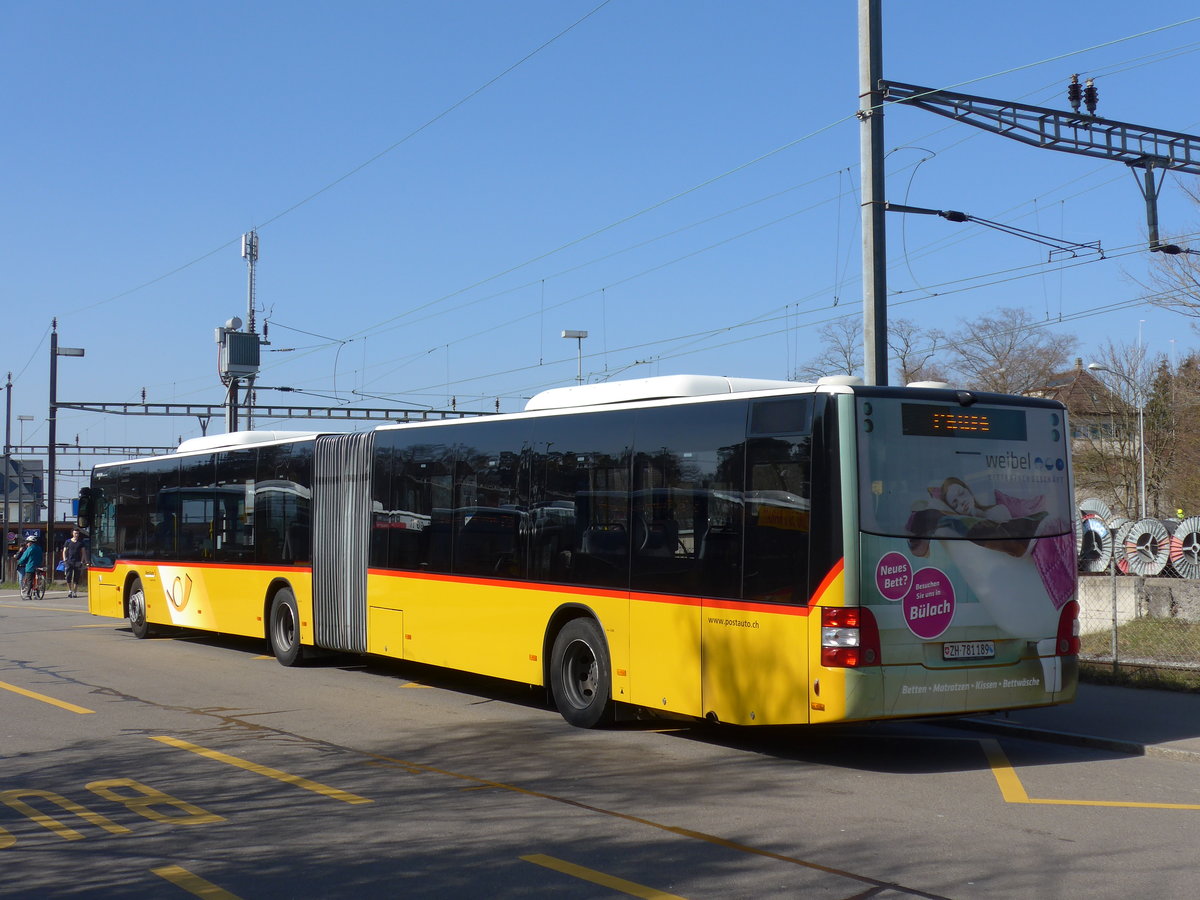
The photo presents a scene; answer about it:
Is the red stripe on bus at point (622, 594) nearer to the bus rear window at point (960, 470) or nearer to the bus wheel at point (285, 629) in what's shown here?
the bus rear window at point (960, 470)

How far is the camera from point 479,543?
537 inches

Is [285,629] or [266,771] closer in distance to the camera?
[266,771]

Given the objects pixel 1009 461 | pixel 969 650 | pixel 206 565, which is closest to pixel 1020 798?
pixel 969 650

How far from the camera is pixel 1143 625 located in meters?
21.1

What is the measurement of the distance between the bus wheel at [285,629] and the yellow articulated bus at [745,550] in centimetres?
236

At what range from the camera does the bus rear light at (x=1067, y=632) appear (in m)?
10.5

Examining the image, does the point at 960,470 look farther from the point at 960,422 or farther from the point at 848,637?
the point at 848,637

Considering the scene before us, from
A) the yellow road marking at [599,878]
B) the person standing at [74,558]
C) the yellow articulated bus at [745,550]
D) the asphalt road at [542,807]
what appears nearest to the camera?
the yellow road marking at [599,878]

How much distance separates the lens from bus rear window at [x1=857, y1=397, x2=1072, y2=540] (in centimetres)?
967

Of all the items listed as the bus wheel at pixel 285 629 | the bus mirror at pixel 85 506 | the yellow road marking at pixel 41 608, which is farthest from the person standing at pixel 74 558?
the bus wheel at pixel 285 629

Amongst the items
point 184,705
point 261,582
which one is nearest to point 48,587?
point 261,582

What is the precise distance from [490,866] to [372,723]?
18.1 ft

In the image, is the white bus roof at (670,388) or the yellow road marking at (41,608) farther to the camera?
the yellow road marking at (41,608)

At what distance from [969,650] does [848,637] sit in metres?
1.16
